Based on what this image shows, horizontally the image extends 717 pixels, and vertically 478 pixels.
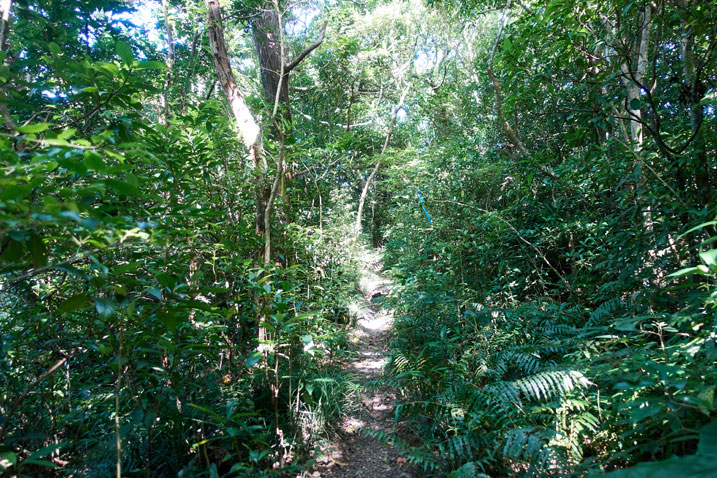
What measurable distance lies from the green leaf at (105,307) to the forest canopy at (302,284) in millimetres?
68

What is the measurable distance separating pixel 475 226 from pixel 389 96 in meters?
7.79

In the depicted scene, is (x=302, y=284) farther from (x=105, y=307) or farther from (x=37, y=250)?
(x=37, y=250)

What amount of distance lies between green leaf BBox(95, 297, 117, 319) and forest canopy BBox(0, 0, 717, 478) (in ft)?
0.22

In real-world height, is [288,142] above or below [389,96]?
below


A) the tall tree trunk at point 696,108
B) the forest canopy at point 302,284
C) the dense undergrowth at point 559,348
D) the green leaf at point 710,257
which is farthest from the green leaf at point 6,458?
the tall tree trunk at point 696,108

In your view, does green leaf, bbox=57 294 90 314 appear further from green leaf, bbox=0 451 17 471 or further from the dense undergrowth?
the dense undergrowth

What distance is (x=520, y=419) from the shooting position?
2.42m

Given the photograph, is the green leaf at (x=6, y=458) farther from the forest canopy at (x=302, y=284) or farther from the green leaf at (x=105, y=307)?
the green leaf at (x=105, y=307)

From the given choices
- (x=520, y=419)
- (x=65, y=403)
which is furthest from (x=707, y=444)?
(x=65, y=403)

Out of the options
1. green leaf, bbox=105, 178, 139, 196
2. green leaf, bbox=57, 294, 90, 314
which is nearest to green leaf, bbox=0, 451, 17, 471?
green leaf, bbox=57, 294, 90, 314

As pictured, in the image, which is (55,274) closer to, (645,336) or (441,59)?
(645,336)

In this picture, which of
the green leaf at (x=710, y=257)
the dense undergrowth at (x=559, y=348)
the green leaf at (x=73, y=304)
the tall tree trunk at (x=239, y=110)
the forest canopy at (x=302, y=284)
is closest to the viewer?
the green leaf at (x=710, y=257)

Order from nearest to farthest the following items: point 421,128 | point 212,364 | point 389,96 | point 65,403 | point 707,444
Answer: point 707,444 → point 65,403 → point 212,364 → point 389,96 → point 421,128

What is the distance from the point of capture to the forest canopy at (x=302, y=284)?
1552mm
